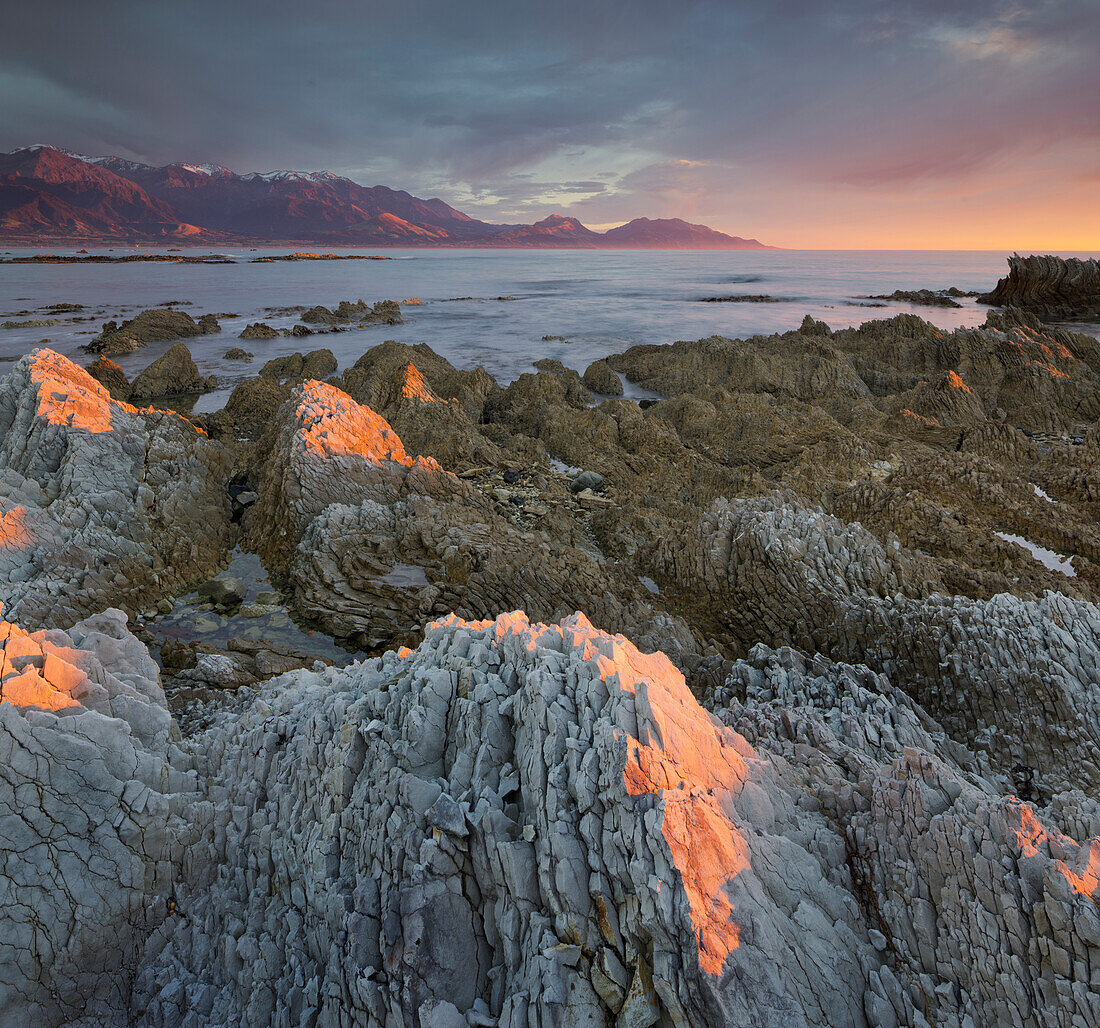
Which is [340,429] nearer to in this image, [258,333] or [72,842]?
[72,842]

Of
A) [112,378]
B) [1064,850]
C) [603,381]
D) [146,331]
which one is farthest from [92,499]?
[146,331]

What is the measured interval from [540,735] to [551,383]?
21.3m

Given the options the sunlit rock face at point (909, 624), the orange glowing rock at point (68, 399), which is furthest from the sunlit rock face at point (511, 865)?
the orange glowing rock at point (68, 399)

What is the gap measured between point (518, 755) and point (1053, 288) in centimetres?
8822

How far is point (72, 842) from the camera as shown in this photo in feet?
14.7

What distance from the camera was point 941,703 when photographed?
734cm

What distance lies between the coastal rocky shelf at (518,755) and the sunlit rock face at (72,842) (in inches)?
0.8

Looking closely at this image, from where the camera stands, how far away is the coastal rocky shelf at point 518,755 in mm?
3438

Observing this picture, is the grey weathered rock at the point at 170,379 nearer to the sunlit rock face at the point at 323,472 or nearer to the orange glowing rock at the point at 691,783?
the sunlit rock face at the point at 323,472

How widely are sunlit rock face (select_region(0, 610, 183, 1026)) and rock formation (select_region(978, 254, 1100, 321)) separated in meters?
81.3

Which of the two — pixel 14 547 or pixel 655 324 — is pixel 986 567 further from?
pixel 655 324

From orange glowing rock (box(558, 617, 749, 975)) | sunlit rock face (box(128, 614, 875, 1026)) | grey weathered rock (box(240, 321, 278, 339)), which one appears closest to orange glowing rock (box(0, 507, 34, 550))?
sunlit rock face (box(128, 614, 875, 1026))

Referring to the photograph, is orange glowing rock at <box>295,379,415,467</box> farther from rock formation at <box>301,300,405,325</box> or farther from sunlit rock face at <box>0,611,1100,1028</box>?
rock formation at <box>301,300,405,325</box>

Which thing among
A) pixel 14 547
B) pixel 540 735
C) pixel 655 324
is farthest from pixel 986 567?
pixel 655 324
